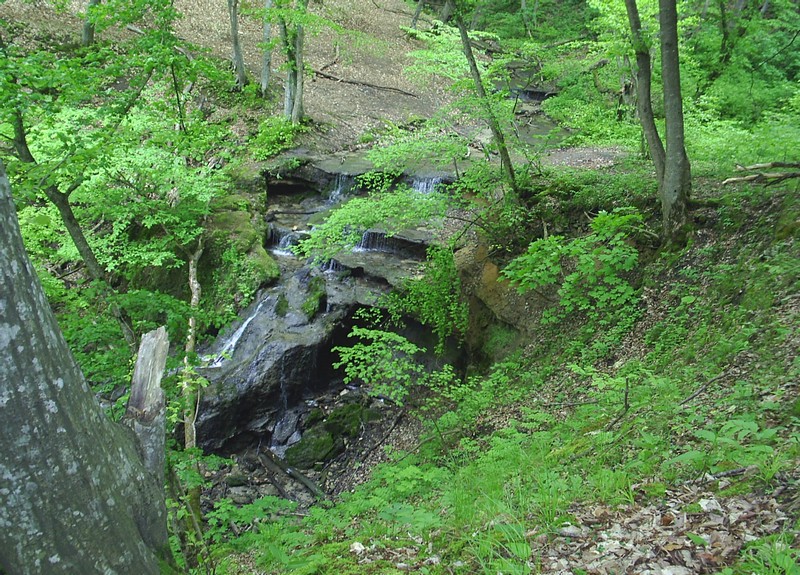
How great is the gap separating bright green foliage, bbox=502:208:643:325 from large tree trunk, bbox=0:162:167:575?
4.45 metres

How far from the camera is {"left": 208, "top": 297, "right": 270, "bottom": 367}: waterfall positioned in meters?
9.22

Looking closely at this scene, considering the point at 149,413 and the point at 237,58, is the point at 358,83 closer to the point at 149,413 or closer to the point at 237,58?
the point at 237,58

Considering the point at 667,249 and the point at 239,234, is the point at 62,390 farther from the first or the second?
the point at 239,234

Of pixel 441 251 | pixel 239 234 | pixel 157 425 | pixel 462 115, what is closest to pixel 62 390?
pixel 157 425

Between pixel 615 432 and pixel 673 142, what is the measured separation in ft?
12.1

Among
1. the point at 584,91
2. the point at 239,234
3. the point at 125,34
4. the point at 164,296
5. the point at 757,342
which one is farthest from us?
the point at 125,34

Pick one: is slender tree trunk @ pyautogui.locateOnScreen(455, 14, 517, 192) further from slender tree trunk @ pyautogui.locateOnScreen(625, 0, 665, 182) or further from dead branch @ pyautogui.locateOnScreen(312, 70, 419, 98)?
dead branch @ pyautogui.locateOnScreen(312, 70, 419, 98)

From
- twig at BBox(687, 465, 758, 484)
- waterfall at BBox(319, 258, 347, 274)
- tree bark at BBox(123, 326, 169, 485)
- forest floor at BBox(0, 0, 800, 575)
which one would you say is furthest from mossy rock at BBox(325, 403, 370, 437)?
twig at BBox(687, 465, 758, 484)


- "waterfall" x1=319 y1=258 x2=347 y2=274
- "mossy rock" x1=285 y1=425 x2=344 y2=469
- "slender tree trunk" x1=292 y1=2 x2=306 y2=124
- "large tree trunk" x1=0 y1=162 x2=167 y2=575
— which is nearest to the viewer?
"large tree trunk" x1=0 y1=162 x2=167 y2=575

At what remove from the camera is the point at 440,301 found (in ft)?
29.4

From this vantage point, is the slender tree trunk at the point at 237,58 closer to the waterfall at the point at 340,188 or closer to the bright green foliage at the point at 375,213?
the waterfall at the point at 340,188

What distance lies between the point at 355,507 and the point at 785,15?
52.9 feet

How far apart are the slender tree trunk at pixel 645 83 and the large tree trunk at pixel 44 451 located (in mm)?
6347

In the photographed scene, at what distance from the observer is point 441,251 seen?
9102 millimetres
